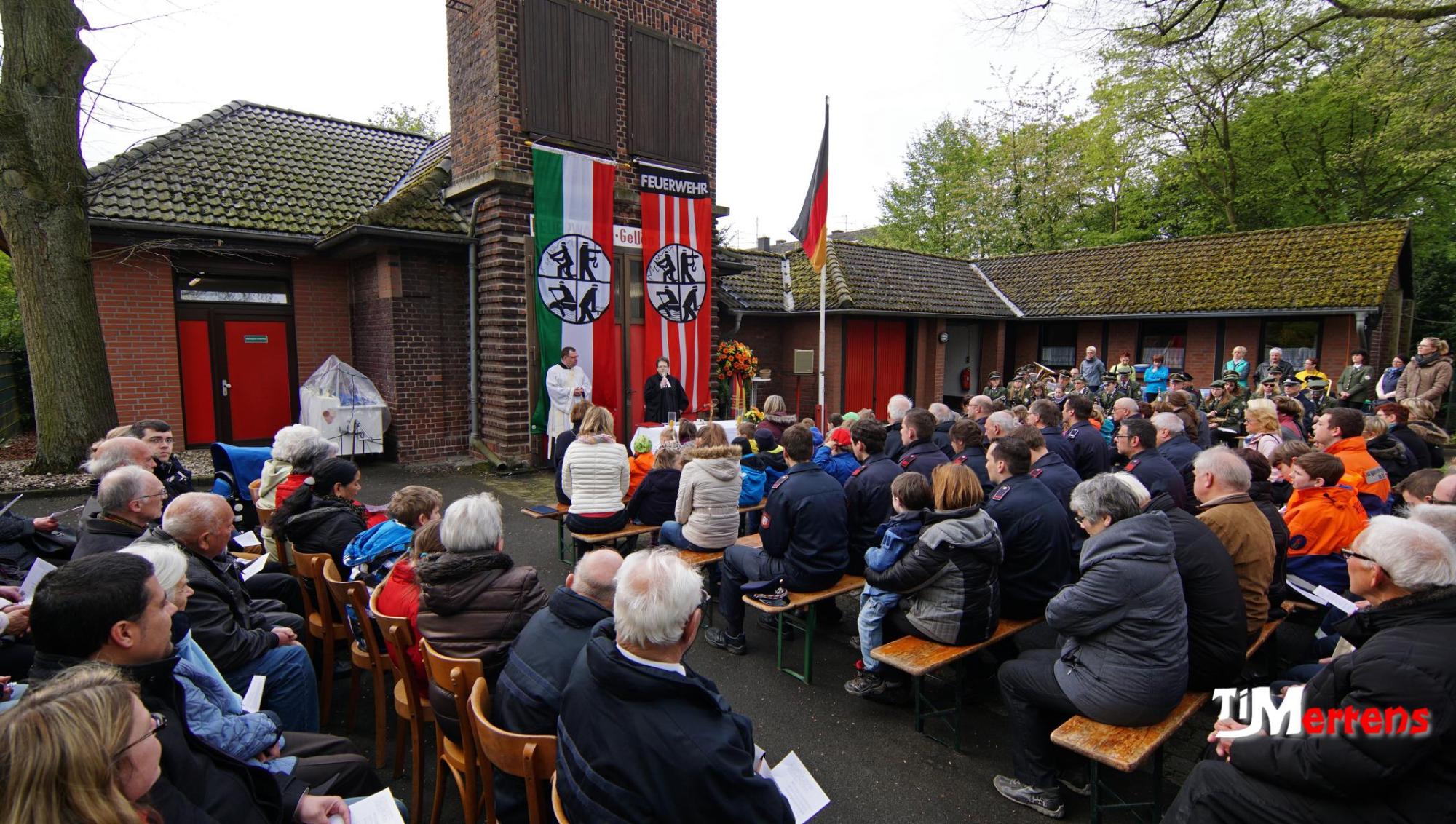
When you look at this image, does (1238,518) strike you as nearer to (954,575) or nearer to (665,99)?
(954,575)

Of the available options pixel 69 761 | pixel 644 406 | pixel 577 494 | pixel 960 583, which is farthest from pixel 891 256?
pixel 69 761

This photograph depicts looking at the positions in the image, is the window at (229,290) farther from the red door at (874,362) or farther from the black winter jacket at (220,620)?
the red door at (874,362)

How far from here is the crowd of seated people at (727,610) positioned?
6.51 feet

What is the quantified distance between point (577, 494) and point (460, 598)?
2842 millimetres

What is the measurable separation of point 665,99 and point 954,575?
31.9ft

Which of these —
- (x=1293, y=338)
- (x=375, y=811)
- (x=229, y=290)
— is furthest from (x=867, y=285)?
(x=375, y=811)

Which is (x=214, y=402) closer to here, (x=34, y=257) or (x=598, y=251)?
(x=34, y=257)

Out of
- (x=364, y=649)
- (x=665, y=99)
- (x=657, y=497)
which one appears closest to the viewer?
(x=364, y=649)

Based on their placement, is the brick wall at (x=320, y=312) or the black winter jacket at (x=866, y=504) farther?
the brick wall at (x=320, y=312)

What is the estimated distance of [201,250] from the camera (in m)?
9.74

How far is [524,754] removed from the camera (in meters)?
2.27

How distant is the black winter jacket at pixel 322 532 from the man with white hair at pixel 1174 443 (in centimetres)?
613

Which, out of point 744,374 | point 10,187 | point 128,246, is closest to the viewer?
point 10,187

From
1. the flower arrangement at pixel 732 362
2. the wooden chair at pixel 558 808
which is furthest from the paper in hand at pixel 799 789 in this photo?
the flower arrangement at pixel 732 362
